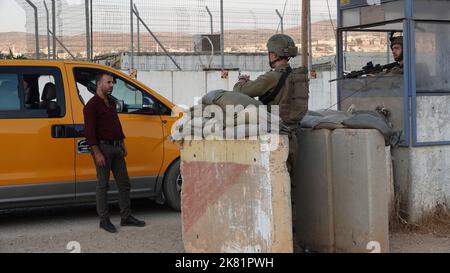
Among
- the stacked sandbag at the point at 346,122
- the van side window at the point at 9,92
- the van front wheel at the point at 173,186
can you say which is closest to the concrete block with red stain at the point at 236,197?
the stacked sandbag at the point at 346,122

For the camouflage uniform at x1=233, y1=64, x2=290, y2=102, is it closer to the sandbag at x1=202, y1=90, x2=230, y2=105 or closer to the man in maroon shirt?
the sandbag at x1=202, y1=90, x2=230, y2=105

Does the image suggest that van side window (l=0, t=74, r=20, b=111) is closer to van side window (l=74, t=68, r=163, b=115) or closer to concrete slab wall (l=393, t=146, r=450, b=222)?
van side window (l=74, t=68, r=163, b=115)

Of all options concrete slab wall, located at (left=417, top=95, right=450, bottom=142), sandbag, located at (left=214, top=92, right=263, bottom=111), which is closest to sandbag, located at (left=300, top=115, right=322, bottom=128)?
sandbag, located at (left=214, top=92, right=263, bottom=111)

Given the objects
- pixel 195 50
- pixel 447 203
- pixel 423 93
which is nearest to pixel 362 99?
pixel 423 93

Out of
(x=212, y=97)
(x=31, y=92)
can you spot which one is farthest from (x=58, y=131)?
(x=212, y=97)

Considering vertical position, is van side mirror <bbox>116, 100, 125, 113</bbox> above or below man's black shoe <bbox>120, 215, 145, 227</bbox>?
above

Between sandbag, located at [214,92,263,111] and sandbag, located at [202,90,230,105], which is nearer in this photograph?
sandbag, located at [214,92,263,111]

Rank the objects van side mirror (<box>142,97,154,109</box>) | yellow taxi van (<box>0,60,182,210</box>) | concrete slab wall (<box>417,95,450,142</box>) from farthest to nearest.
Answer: van side mirror (<box>142,97,154,109</box>) → yellow taxi van (<box>0,60,182,210</box>) → concrete slab wall (<box>417,95,450,142</box>)

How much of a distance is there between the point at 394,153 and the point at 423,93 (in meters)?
0.71

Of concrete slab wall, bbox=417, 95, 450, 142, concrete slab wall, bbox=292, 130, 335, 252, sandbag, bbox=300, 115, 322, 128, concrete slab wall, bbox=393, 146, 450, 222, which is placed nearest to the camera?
concrete slab wall, bbox=292, 130, 335, 252

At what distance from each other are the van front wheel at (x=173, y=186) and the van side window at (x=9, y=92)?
6.37 feet

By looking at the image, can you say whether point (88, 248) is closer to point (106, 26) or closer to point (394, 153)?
point (394, 153)

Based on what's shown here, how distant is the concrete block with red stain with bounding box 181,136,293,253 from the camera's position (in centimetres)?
466

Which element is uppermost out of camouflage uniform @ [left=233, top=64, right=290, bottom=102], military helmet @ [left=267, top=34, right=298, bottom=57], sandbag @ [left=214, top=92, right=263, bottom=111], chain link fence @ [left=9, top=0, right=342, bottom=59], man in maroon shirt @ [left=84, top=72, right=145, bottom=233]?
chain link fence @ [left=9, top=0, right=342, bottom=59]
